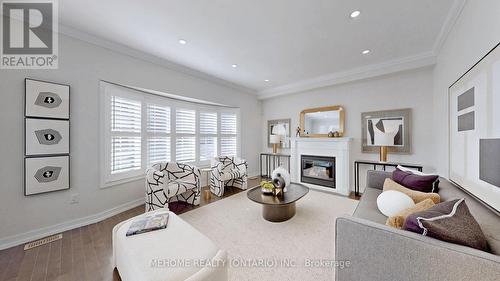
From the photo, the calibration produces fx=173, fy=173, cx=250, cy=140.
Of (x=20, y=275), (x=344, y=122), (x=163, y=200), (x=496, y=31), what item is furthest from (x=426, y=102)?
(x=20, y=275)

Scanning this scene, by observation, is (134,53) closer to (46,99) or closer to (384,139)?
(46,99)

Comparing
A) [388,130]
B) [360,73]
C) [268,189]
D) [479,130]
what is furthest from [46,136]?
[388,130]

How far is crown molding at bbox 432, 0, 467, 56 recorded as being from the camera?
189 centimetres

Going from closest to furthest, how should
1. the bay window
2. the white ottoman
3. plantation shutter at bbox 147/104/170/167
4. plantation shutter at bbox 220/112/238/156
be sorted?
1. the white ottoman
2. the bay window
3. plantation shutter at bbox 147/104/170/167
4. plantation shutter at bbox 220/112/238/156

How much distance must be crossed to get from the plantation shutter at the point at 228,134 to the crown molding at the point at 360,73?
1.49 m

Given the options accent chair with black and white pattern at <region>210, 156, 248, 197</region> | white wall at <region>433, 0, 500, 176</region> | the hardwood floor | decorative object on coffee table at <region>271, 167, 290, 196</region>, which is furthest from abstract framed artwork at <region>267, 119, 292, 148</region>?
the hardwood floor

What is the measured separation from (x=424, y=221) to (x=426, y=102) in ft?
11.5

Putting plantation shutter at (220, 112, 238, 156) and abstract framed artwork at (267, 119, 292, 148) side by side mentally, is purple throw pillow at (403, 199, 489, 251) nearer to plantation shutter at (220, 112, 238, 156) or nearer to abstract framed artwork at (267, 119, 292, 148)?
abstract framed artwork at (267, 119, 292, 148)

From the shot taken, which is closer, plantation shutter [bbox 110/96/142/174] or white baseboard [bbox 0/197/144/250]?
white baseboard [bbox 0/197/144/250]

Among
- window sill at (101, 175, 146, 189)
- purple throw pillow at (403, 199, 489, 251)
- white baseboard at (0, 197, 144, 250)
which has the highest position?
purple throw pillow at (403, 199, 489, 251)

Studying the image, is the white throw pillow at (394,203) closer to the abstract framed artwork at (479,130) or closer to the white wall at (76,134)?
the abstract framed artwork at (479,130)

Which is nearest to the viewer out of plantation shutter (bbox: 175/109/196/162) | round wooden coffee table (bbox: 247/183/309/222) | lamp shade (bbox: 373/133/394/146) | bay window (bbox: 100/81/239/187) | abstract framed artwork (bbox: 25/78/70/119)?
abstract framed artwork (bbox: 25/78/70/119)

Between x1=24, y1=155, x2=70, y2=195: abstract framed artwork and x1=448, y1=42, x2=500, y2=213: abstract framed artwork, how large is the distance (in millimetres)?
4467

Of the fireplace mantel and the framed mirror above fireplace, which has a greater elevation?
the framed mirror above fireplace
